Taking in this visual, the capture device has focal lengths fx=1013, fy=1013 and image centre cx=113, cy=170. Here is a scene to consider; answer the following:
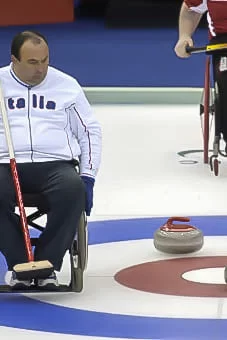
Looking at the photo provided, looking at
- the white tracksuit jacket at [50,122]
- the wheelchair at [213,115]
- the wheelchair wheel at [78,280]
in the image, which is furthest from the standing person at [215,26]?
the wheelchair wheel at [78,280]

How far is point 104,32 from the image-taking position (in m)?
10.5

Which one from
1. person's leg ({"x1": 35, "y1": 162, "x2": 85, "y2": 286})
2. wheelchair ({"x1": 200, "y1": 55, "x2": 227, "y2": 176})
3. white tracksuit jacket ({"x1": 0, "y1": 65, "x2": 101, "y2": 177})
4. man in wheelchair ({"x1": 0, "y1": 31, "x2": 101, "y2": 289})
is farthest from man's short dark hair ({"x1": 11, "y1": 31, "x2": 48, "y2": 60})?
wheelchair ({"x1": 200, "y1": 55, "x2": 227, "y2": 176})

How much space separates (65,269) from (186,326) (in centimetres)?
88

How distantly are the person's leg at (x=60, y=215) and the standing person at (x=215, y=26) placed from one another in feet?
6.28

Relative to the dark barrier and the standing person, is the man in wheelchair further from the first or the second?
the dark barrier

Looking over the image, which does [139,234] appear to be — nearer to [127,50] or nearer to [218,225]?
[218,225]

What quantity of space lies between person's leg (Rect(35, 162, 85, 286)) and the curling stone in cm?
70

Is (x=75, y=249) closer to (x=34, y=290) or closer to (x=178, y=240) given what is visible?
(x=34, y=290)

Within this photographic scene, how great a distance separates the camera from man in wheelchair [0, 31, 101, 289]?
3.75m

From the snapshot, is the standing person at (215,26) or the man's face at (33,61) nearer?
the man's face at (33,61)

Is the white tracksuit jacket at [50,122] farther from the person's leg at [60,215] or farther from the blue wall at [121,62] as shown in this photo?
the blue wall at [121,62]

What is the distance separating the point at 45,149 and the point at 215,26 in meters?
2.24

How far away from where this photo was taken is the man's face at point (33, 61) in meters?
3.82

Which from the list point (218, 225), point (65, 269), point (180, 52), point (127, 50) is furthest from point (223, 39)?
point (127, 50)
